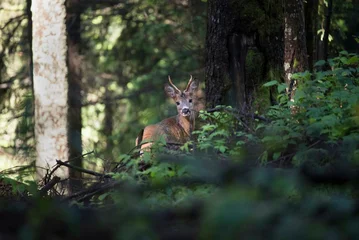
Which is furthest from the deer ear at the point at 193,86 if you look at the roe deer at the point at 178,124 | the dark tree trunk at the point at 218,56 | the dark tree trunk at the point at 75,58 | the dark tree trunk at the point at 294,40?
the dark tree trunk at the point at 75,58

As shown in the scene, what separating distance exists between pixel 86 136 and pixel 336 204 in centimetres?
1638

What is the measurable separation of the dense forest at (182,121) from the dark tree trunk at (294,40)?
0.02m

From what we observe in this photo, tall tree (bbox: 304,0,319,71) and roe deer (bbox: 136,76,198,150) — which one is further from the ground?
tall tree (bbox: 304,0,319,71)

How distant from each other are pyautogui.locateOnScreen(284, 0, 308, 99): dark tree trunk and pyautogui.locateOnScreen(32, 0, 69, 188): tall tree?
4.78 m

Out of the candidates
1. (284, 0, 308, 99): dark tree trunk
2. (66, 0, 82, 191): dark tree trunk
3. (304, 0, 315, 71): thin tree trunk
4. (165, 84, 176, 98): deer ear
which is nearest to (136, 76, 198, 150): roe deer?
(165, 84, 176, 98): deer ear

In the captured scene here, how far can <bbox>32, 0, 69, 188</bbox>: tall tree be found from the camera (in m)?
13.1

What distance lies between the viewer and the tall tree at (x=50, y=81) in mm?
13102

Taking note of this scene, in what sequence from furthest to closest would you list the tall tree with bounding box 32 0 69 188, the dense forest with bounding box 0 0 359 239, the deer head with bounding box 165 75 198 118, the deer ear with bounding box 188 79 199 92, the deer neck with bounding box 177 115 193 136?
the tall tree with bounding box 32 0 69 188 → the deer ear with bounding box 188 79 199 92 → the deer head with bounding box 165 75 198 118 → the deer neck with bounding box 177 115 193 136 → the dense forest with bounding box 0 0 359 239

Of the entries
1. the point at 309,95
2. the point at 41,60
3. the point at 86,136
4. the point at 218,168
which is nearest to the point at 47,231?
the point at 218,168

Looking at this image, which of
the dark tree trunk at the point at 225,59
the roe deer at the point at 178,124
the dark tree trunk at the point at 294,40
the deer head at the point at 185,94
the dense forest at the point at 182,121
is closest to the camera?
the dense forest at the point at 182,121

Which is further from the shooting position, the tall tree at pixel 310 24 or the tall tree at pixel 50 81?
the tall tree at pixel 50 81

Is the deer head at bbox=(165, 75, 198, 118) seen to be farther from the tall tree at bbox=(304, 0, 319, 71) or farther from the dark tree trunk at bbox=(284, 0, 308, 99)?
the dark tree trunk at bbox=(284, 0, 308, 99)

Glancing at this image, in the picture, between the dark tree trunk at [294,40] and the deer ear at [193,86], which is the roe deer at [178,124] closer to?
the deer ear at [193,86]

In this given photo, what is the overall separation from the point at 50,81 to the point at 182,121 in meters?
3.27
